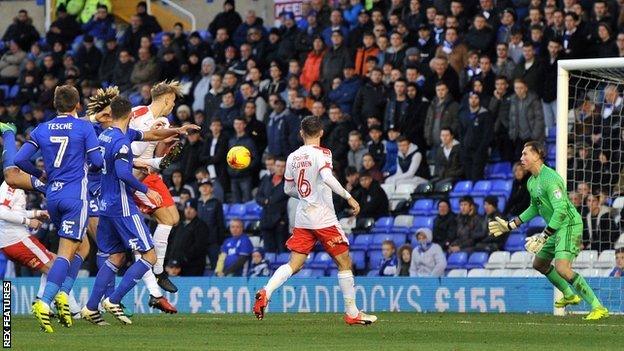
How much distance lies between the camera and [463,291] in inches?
810

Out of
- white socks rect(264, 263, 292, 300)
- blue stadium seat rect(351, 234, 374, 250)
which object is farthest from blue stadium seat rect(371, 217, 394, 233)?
white socks rect(264, 263, 292, 300)

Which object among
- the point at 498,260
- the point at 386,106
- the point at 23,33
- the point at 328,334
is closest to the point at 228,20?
the point at 23,33

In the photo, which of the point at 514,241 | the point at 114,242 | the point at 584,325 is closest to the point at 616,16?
the point at 514,241

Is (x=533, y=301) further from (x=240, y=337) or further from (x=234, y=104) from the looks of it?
(x=234, y=104)

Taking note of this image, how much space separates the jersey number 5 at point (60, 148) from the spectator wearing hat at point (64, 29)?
1852cm

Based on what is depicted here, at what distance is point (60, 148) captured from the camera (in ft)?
48.3

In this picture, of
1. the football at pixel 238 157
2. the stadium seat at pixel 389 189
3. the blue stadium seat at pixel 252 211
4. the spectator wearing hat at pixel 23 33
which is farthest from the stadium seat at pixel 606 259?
the spectator wearing hat at pixel 23 33

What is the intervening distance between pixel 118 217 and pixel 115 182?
0.38m

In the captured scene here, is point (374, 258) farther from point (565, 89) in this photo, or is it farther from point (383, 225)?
point (565, 89)

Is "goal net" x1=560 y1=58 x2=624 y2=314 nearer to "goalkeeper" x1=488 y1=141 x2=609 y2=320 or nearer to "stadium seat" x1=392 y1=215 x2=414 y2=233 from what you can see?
"goalkeeper" x1=488 y1=141 x2=609 y2=320

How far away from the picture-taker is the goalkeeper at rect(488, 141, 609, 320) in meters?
17.3

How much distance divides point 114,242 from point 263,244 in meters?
9.35

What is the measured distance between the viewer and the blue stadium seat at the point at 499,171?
77.8 ft

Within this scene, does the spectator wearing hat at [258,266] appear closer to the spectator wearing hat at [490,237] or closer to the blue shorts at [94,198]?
the spectator wearing hat at [490,237]
